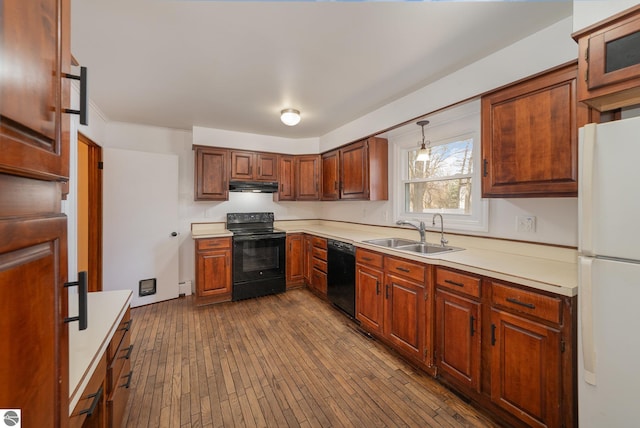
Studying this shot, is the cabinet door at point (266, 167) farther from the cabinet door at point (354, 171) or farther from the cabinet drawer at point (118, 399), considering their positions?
the cabinet drawer at point (118, 399)

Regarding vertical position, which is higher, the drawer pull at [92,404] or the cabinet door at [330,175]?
the cabinet door at [330,175]

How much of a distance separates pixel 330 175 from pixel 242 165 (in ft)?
4.56

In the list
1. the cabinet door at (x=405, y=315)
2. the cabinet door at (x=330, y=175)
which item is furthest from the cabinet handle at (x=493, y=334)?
the cabinet door at (x=330, y=175)

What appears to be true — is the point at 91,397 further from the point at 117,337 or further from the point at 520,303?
the point at 520,303

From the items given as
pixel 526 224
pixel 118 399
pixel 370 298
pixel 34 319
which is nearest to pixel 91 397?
pixel 118 399

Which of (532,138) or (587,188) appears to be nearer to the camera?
(587,188)

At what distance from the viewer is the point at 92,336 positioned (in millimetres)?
1161

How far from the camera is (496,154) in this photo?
6.21ft

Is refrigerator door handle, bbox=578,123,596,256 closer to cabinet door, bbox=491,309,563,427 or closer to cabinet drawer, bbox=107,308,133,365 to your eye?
cabinet door, bbox=491,309,563,427

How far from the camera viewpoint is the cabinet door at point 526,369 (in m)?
1.38

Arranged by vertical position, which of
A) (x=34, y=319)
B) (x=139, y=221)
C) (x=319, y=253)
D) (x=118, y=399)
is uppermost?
(x=139, y=221)

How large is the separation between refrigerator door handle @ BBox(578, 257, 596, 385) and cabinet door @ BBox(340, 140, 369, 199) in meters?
2.22

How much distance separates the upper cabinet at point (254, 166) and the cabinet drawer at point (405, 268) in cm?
253

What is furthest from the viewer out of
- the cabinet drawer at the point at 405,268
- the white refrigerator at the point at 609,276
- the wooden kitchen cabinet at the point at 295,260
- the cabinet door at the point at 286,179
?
the cabinet door at the point at 286,179
